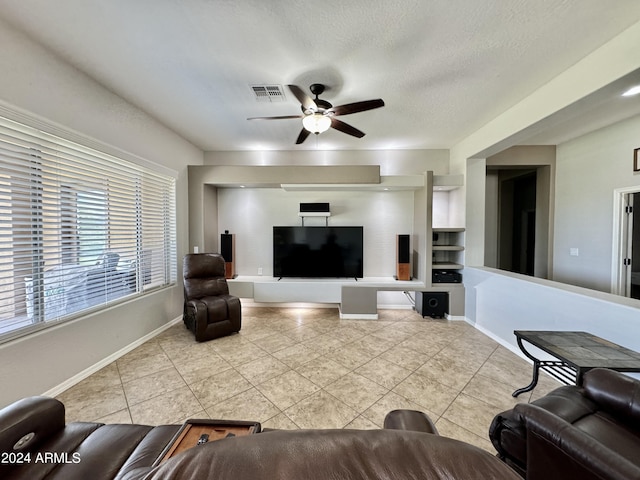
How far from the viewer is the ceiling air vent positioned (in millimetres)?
2312

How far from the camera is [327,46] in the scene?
1816mm

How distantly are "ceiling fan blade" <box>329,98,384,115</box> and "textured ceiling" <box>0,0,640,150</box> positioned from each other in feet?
1.08

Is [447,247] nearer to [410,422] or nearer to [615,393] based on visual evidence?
[615,393]

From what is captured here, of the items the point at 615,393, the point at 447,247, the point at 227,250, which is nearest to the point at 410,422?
the point at 615,393

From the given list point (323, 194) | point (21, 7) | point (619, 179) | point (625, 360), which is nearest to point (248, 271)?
point (323, 194)

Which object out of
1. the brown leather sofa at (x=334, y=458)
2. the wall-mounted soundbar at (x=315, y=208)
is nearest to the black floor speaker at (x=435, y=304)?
the wall-mounted soundbar at (x=315, y=208)

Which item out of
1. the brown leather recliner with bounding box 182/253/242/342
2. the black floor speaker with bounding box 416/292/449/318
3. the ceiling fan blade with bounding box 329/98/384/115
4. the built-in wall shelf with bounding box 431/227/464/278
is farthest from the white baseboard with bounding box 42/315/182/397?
the built-in wall shelf with bounding box 431/227/464/278

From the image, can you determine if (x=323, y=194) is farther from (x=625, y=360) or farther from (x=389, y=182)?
(x=625, y=360)

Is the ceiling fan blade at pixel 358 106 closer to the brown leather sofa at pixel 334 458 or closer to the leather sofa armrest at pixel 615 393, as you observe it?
the brown leather sofa at pixel 334 458

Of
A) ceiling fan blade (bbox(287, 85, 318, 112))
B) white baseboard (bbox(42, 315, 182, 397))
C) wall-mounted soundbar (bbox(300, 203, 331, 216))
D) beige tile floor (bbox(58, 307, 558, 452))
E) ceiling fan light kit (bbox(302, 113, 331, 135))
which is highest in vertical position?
ceiling fan blade (bbox(287, 85, 318, 112))

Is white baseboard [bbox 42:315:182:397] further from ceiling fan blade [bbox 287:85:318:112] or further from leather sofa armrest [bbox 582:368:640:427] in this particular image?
leather sofa armrest [bbox 582:368:640:427]

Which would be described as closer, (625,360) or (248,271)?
(625,360)

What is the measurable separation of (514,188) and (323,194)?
→ 4478mm

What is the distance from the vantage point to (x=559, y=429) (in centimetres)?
93
